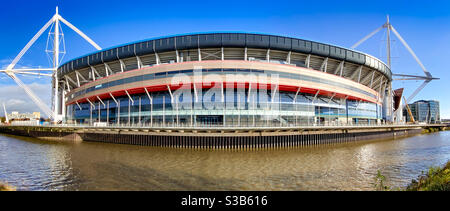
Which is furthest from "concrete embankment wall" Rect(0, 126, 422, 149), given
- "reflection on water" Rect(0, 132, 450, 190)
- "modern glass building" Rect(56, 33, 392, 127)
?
"reflection on water" Rect(0, 132, 450, 190)

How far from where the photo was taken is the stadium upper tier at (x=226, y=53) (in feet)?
135

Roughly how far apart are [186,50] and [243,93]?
15.6 metres

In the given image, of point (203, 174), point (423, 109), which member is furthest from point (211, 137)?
point (423, 109)

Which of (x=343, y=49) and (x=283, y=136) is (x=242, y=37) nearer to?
(x=283, y=136)

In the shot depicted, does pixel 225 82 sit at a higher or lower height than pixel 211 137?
higher

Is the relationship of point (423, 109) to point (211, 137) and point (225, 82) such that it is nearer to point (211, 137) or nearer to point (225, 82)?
point (225, 82)

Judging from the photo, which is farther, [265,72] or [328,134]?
[265,72]

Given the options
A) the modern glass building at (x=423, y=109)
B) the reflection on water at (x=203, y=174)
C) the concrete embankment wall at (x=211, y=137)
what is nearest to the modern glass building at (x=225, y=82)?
the concrete embankment wall at (x=211, y=137)

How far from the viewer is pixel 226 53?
4319cm

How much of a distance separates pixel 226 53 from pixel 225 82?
893 cm

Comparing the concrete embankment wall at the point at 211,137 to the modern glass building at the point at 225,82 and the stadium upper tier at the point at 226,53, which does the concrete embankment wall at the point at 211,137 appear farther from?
the stadium upper tier at the point at 226,53

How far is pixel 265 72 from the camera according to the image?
128 ft

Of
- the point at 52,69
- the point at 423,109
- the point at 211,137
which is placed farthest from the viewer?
the point at 423,109
